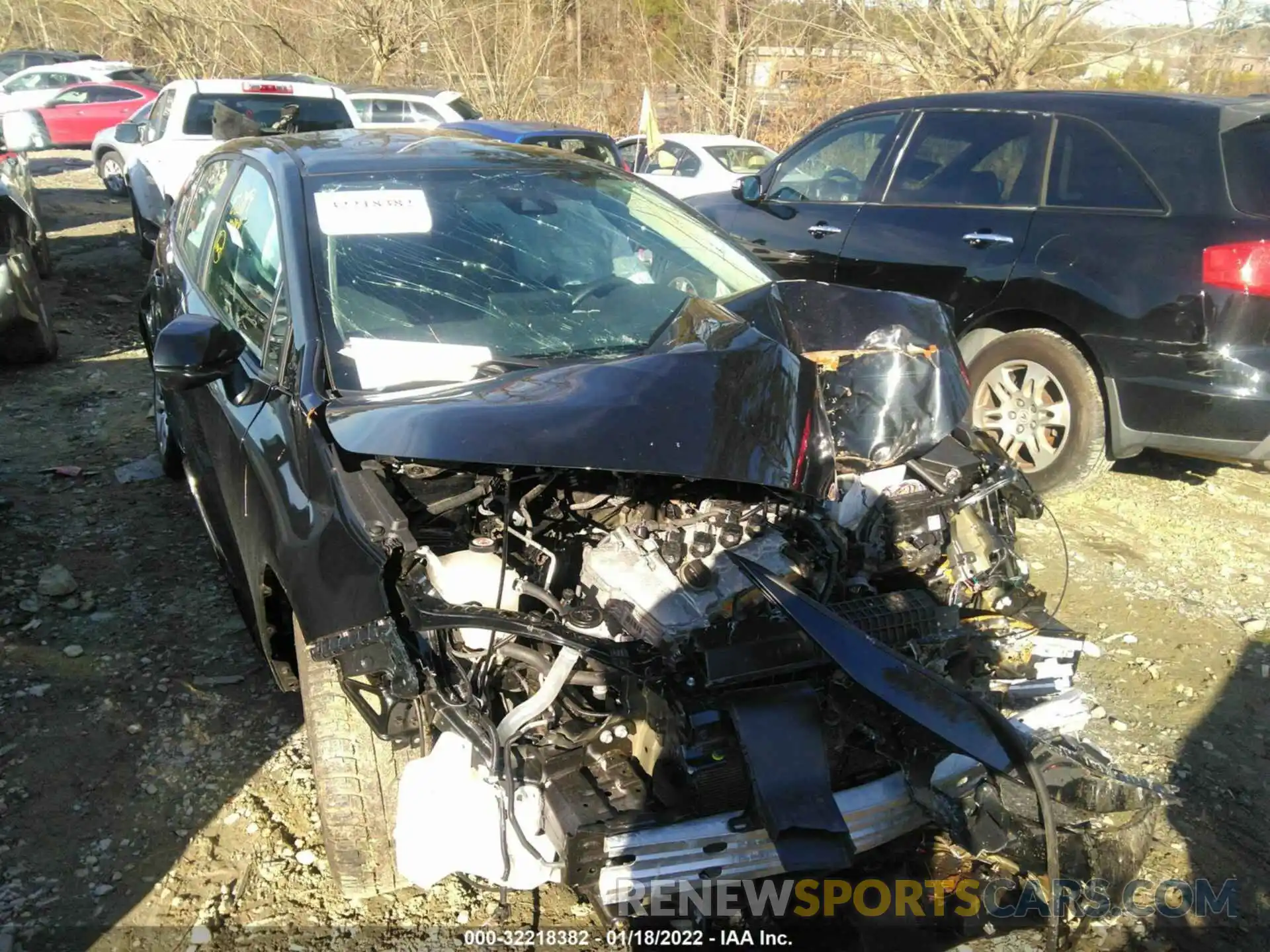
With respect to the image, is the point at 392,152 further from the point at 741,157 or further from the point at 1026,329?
the point at 741,157

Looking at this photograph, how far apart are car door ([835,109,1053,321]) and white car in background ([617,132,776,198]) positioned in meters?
5.55

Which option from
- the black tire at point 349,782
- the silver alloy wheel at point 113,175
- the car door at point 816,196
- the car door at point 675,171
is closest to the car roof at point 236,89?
the silver alloy wheel at point 113,175

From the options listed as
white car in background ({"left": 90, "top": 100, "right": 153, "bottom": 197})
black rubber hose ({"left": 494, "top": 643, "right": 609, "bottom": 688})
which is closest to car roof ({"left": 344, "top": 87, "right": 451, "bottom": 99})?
white car in background ({"left": 90, "top": 100, "right": 153, "bottom": 197})

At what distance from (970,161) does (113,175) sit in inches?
481

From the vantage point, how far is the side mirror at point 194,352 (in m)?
2.57

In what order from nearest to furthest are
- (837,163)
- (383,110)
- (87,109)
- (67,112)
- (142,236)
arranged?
(837,163)
(142,236)
(383,110)
(67,112)
(87,109)

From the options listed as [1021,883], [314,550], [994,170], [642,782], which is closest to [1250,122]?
[994,170]

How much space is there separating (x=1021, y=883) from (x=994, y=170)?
3763 millimetres

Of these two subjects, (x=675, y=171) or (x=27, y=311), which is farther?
(x=675, y=171)

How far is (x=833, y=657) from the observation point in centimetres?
194

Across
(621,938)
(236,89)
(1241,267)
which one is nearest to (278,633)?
(621,938)

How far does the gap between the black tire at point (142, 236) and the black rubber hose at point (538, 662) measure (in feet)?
28.8

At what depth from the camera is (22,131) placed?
6.53 m

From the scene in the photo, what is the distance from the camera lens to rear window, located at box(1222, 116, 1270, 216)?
3.88 m
